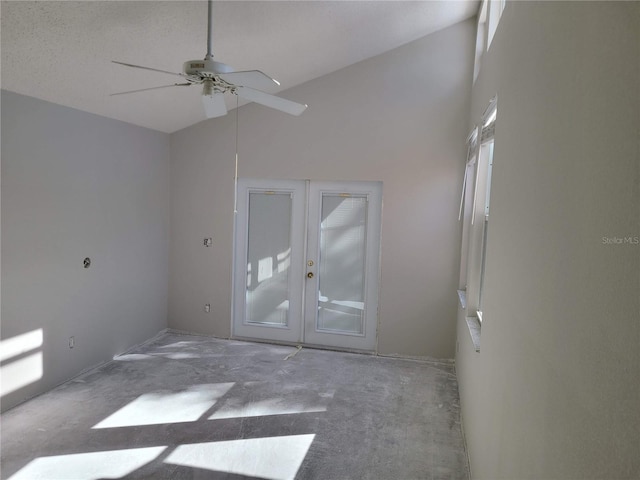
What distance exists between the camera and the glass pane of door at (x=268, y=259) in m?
5.85

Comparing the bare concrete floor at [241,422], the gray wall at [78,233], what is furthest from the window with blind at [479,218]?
the gray wall at [78,233]

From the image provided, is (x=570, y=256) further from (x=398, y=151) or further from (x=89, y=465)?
(x=398, y=151)

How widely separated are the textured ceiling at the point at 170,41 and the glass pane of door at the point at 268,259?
1.31 metres

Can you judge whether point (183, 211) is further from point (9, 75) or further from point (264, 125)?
point (9, 75)

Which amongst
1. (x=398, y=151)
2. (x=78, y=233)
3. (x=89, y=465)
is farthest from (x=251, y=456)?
(x=398, y=151)

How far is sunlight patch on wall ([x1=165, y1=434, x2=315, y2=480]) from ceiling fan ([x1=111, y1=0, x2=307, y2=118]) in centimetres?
236

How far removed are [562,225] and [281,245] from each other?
4660 mm

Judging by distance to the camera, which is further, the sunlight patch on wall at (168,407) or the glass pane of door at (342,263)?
the glass pane of door at (342,263)

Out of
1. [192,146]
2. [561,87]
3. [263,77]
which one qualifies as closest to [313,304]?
[192,146]

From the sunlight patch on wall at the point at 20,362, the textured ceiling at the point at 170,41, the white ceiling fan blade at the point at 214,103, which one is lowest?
→ the sunlight patch on wall at the point at 20,362

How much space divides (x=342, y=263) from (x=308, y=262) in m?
0.41

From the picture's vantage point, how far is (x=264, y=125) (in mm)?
5719

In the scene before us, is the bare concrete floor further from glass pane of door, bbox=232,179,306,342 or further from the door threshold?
glass pane of door, bbox=232,179,306,342
